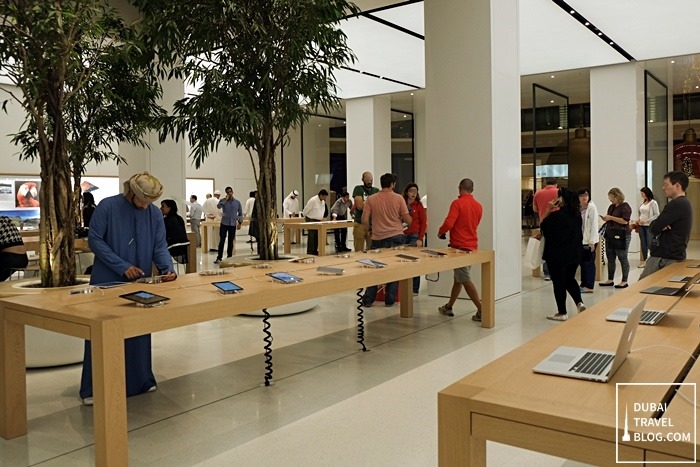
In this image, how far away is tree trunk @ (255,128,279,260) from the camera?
703 centimetres

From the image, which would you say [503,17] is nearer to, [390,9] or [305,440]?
[390,9]

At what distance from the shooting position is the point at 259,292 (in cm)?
369

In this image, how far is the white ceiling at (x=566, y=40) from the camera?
9.89 meters

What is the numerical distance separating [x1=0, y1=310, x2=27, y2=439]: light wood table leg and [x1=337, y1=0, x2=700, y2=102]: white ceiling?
7259 millimetres

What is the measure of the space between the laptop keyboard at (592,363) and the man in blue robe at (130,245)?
9.54ft

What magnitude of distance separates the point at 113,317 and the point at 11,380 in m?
1.11

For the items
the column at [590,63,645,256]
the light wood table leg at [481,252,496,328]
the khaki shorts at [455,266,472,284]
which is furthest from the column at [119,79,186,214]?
the column at [590,63,645,256]

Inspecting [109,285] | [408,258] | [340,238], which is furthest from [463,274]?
[340,238]

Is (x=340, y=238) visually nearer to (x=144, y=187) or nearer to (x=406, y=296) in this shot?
(x=406, y=296)

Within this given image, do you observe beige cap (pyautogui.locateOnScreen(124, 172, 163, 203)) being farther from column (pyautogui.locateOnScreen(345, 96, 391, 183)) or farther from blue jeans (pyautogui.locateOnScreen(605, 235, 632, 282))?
column (pyautogui.locateOnScreen(345, 96, 391, 183))

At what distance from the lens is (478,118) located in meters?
7.69

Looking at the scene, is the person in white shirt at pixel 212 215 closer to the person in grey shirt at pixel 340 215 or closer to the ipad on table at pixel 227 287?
the person in grey shirt at pixel 340 215

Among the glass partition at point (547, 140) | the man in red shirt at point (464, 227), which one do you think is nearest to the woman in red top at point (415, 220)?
the man in red shirt at point (464, 227)

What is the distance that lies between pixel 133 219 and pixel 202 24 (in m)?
3.05
